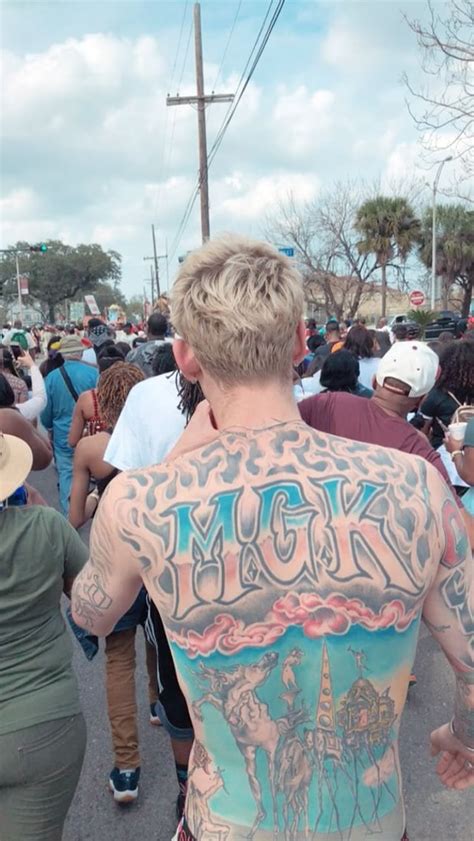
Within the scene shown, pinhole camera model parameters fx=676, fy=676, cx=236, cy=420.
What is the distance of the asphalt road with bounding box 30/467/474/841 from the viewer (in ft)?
9.00

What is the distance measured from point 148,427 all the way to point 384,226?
97.0 feet

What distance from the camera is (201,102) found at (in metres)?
16.6

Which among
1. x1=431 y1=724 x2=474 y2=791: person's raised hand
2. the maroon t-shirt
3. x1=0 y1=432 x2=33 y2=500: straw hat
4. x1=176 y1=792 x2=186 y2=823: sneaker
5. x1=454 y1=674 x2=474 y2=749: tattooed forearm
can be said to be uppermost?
x1=0 y1=432 x2=33 y2=500: straw hat

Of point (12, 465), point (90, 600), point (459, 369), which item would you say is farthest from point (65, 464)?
point (90, 600)

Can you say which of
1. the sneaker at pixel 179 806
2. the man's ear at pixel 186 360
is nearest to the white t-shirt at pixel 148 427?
the man's ear at pixel 186 360

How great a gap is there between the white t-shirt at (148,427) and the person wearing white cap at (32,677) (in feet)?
2.31

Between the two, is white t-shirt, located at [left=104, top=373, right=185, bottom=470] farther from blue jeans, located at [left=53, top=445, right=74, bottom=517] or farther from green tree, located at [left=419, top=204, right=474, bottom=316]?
green tree, located at [left=419, top=204, right=474, bottom=316]

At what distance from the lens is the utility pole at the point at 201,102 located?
16266mm

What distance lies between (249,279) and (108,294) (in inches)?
3246

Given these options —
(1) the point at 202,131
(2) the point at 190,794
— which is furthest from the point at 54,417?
(1) the point at 202,131

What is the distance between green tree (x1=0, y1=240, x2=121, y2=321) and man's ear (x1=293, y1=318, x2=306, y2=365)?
73941mm

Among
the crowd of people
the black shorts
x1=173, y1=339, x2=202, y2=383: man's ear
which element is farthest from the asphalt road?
x1=173, y1=339, x2=202, y2=383: man's ear

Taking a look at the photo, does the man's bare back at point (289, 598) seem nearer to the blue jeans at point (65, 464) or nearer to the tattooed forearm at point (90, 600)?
the tattooed forearm at point (90, 600)

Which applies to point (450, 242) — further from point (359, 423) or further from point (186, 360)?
point (186, 360)
